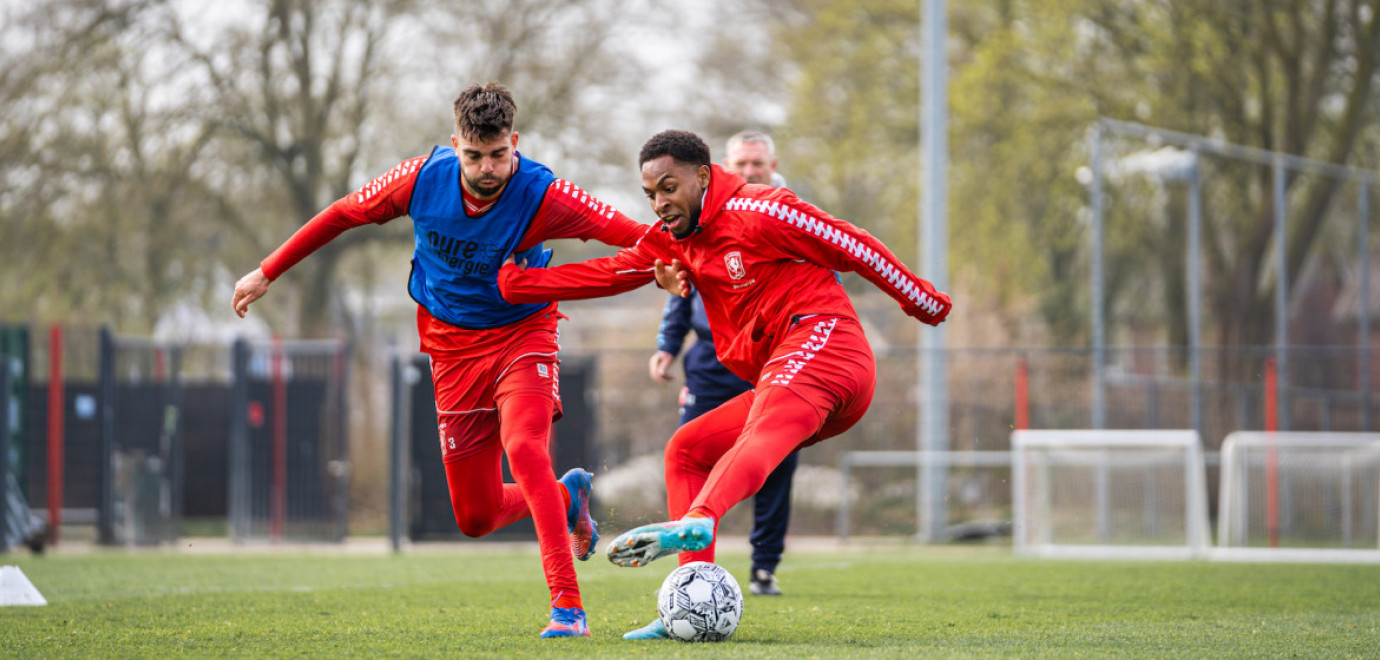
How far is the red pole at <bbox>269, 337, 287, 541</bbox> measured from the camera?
16.0 m

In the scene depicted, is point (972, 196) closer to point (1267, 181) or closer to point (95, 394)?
point (1267, 181)

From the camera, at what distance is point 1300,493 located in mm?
12953

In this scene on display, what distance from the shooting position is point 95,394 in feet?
51.2

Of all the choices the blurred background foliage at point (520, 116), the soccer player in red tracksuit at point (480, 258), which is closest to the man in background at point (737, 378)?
the soccer player in red tracksuit at point (480, 258)

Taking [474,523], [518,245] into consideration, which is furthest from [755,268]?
[474,523]

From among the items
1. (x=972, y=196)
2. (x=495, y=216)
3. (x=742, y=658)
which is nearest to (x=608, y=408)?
(x=972, y=196)

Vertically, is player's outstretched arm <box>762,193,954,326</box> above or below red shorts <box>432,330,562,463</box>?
above

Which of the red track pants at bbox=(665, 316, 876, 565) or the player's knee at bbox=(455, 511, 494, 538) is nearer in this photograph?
the red track pants at bbox=(665, 316, 876, 565)

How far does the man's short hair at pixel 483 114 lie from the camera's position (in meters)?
5.52

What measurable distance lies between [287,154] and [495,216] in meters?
16.6

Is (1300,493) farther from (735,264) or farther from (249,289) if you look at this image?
(249,289)

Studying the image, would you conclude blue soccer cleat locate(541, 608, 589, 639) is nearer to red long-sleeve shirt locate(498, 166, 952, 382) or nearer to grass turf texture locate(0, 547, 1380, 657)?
grass turf texture locate(0, 547, 1380, 657)

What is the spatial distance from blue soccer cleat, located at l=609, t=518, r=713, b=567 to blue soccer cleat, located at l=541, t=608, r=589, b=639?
3.05ft

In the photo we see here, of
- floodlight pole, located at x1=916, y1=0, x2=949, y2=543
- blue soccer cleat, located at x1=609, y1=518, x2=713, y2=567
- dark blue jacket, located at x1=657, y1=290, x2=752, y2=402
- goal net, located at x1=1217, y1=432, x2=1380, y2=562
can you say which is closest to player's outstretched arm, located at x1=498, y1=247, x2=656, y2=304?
blue soccer cleat, located at x1=609, y1=518, x2=713, y2=567
